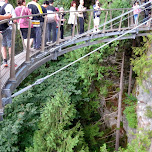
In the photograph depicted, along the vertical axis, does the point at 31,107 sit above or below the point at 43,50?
below

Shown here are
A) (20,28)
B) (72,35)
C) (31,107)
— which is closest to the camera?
(20,28)

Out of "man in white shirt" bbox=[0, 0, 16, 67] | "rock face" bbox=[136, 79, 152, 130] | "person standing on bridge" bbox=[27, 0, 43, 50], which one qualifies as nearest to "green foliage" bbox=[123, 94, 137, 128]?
"rock face" bbox=[136, 79, 152, 130]

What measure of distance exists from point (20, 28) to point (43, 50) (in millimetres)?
857

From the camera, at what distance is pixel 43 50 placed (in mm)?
4434

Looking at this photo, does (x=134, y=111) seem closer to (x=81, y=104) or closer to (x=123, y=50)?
(x=81, y=104)

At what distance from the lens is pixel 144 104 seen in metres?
8.51

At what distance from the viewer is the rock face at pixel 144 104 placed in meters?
7.80

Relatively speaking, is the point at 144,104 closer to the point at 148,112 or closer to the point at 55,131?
the point at 148,112

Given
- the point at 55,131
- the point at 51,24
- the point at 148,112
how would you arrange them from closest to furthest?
the point at 51,24 < the point at 55,131 < the point at 148,112

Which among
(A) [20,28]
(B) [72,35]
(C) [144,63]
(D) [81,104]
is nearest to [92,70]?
(D) [81,104]

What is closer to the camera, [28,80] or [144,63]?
[144,63]

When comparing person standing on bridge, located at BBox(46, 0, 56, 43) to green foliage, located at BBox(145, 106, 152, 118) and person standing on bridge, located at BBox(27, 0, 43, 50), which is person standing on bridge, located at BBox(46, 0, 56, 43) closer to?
person standing on bridge, located at BBox(27, 0, 43, 50)

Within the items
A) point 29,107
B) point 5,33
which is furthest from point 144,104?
point 5,33

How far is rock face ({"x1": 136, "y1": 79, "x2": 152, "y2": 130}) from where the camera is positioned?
780 cm
